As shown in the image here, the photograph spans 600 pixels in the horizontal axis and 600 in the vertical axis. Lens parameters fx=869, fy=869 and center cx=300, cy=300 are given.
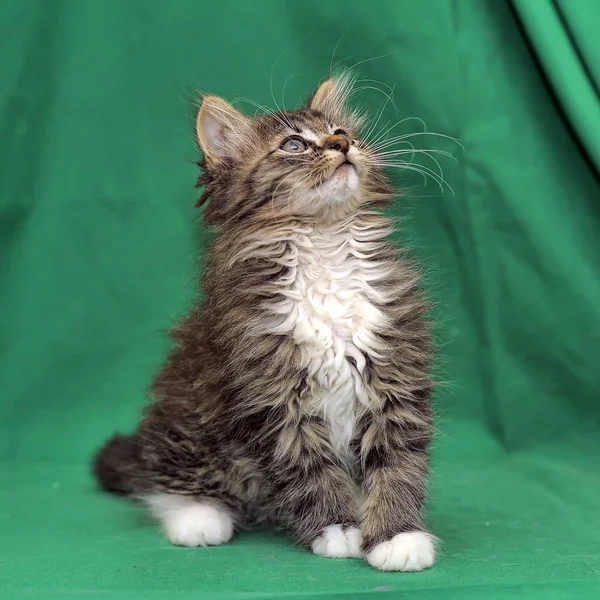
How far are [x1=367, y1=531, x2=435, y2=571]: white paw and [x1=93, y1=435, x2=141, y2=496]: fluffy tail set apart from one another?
2.80 ft

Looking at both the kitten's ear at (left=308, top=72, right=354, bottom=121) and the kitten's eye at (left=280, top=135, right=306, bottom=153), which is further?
the kitten's ear at (left=308, top=72, right=354, bottom=121)

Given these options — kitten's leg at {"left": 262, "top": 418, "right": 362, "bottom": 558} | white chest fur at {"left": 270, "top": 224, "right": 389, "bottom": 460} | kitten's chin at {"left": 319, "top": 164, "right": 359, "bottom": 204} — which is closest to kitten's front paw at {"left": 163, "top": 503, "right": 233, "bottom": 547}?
kitten's leg at {"left": 262, "top": 418, "right": 362, "bottom": 558}

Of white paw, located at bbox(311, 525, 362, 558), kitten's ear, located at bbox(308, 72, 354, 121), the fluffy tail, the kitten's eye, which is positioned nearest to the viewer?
white paw, located at bbox(311, 525, 362, 558)

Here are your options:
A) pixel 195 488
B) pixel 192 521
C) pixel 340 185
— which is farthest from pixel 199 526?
pixel 340 185

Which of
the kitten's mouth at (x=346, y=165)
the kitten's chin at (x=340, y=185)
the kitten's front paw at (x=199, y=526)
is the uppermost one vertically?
the kitten's mouth at (x=346, y=165)

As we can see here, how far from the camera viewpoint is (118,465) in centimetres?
251

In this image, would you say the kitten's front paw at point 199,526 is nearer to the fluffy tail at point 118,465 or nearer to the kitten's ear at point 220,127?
the fluffy tail at point 118,465

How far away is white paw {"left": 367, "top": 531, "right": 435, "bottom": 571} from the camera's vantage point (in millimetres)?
1794

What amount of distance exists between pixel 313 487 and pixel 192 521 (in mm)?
364

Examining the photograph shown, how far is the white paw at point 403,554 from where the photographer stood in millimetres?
1794

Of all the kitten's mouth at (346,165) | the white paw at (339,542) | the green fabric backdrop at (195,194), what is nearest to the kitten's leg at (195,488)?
the white paw at (339,542)

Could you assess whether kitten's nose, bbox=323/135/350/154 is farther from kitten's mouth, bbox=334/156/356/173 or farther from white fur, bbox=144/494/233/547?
white fur, bbox=144/494/233/547

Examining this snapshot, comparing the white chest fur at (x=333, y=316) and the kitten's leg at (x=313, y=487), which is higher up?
the white chest fur at (x=333, y=316)

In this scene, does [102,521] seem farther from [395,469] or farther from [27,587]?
[395,469]
